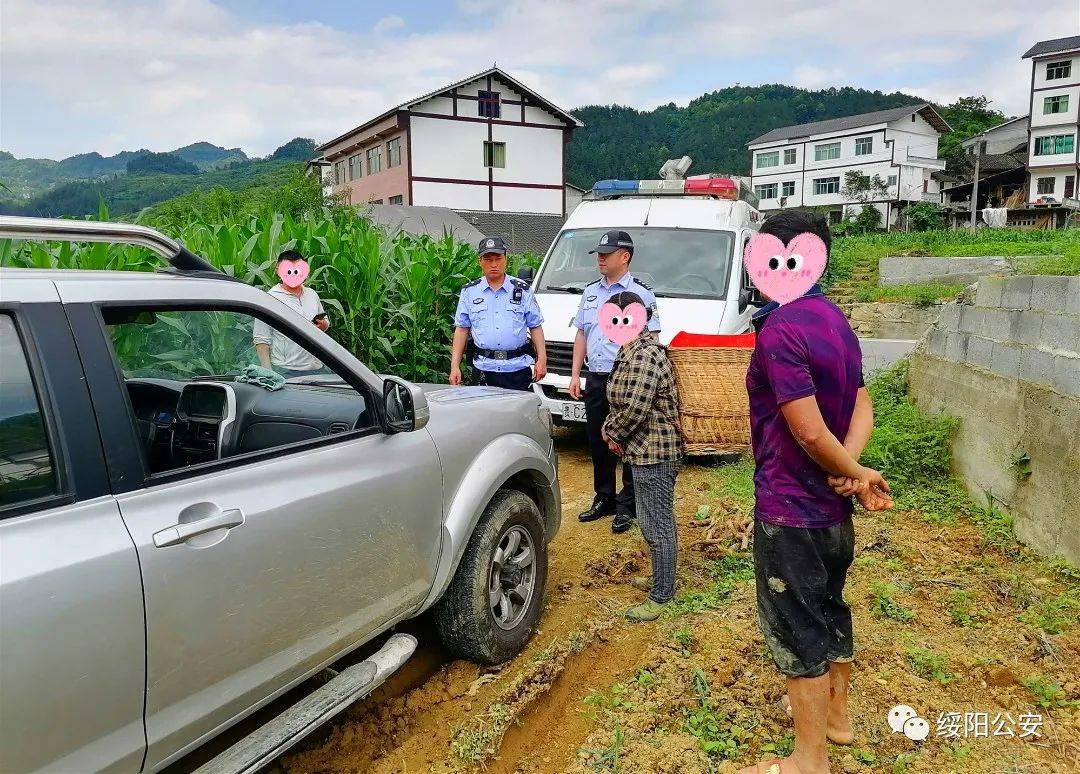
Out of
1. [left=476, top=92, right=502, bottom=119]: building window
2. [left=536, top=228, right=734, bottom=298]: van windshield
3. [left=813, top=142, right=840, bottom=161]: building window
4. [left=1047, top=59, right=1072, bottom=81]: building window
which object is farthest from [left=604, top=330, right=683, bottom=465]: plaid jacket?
[left=813, top=142, right=840, bottom=161]: building window

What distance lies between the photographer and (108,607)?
1.77 meters

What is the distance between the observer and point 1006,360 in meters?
4.90

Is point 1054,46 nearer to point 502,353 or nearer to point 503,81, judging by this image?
point 503,81

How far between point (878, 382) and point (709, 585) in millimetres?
3690

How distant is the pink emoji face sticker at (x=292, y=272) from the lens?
18.5ft

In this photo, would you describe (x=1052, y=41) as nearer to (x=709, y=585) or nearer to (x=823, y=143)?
(x=823, y=143)

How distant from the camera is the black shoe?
18.0 ft

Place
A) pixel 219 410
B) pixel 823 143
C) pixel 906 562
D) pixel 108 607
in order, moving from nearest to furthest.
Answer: pixel 108 607 < pixel 219 410 < pixel 906 562 < pixel 823 143

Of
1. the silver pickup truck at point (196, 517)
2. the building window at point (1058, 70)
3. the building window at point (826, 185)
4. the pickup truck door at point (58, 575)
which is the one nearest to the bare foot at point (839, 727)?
the silver pickup truck at point (196, 517)

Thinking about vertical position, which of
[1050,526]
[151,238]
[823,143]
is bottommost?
[1050,526]

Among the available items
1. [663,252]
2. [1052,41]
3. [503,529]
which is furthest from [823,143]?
[503,529]

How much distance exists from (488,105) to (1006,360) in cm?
3584

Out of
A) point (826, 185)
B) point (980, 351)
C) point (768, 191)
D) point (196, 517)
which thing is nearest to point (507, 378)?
point (980, 351)

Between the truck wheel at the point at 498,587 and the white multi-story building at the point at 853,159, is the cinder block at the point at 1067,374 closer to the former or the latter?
the truck wheel at the point at 498,587
